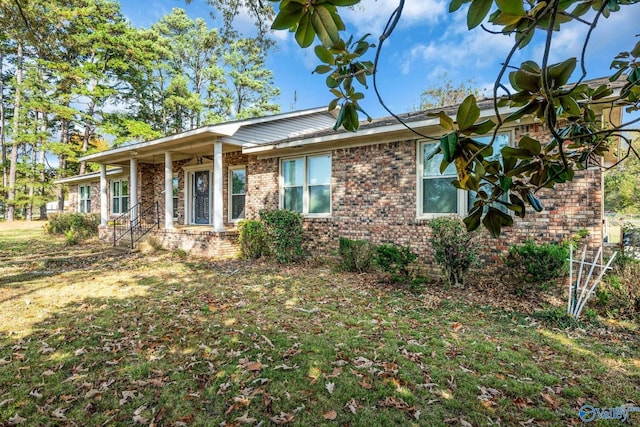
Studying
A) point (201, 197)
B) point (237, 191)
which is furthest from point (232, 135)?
point (201, 197)

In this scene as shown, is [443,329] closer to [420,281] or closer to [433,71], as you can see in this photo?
[420,281]

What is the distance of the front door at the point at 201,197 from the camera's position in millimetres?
12711

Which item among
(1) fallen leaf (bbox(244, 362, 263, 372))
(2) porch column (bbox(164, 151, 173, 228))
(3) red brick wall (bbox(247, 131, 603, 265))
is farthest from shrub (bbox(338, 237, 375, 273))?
(2) porch column (bbox(164, 151, 173, 228))

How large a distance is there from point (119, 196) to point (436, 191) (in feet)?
53.5

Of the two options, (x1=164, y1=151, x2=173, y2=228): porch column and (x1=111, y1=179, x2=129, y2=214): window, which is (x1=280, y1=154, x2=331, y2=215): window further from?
(x1=111, y1=179, x2=129, y2=214): window

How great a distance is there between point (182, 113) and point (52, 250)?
1844 centimetres

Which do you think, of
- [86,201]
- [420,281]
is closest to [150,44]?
[86,201]

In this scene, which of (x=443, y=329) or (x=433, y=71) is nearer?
(x=443, y=329)

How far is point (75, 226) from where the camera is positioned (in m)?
15.0

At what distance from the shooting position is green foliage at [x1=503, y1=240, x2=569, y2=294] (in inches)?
205

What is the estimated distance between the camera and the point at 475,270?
21.2 ft

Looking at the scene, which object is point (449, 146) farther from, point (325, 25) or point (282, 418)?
point (282, 418)

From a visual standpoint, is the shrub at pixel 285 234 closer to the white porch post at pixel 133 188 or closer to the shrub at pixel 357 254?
the shrub at pixel 357 254

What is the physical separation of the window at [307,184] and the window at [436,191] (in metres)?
2.58
